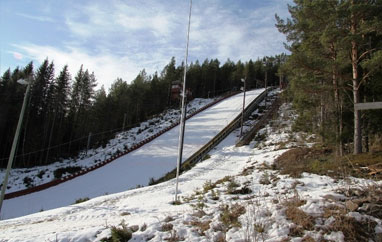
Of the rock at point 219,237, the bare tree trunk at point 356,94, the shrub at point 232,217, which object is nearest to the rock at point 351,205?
the shrub at point 232,217

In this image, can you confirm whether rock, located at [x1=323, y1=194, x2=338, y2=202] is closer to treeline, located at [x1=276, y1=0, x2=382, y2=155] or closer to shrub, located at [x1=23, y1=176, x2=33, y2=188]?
treeline, located at [x1=276, y1=0, x2=382, y2=155]

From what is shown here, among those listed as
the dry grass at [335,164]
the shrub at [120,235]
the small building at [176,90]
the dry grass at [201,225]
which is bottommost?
the shrub at [120,235]

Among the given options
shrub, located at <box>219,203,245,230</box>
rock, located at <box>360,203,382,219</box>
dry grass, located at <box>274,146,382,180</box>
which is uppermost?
dry grass, located at <box>274,146,382,180</box>

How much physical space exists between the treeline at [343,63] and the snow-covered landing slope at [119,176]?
12.4 m

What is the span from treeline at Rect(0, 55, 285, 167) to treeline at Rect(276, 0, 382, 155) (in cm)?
2815

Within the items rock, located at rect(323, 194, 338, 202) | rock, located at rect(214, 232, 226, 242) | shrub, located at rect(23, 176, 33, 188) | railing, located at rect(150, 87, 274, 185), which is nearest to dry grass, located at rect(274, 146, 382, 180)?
rock, located at rect(323, 194, 338, 202)

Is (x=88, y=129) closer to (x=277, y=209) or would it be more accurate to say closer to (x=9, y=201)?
(x=9, y=201)

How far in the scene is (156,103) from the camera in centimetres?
5725

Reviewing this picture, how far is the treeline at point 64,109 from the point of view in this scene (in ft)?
115

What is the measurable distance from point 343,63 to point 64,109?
136 ft

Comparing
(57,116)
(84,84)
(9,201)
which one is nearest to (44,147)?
(57,116)

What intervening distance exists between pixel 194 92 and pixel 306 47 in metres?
58.0

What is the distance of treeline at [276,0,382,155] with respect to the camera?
1009cm

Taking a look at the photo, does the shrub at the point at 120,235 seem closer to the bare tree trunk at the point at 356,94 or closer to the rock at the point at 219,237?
the rock at the point at 219,237
